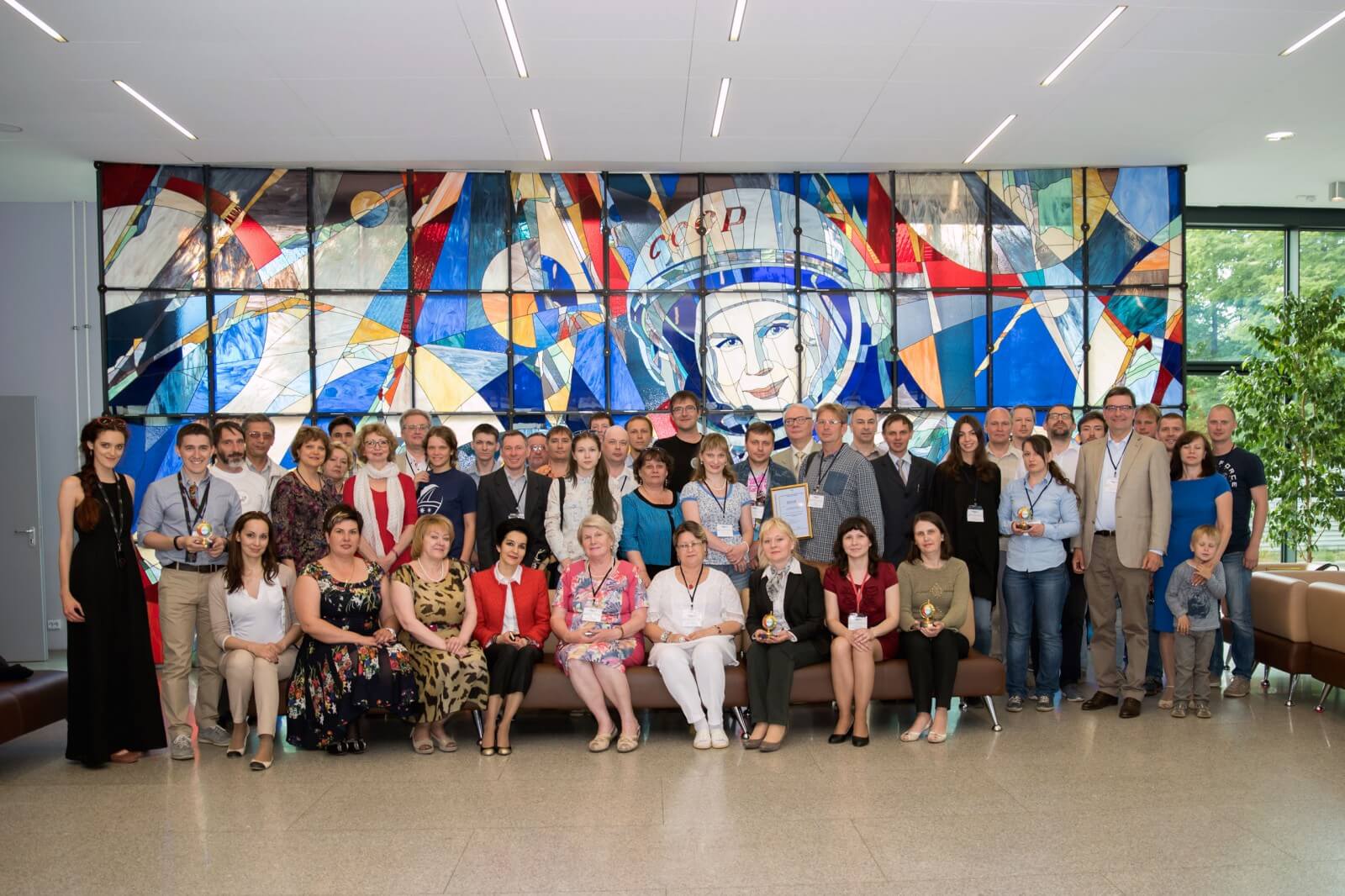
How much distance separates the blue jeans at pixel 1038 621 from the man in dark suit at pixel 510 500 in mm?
2711

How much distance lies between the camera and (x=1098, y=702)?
6.11 m

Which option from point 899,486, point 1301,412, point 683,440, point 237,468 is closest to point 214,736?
point 237,468

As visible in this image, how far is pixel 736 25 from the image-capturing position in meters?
6.00

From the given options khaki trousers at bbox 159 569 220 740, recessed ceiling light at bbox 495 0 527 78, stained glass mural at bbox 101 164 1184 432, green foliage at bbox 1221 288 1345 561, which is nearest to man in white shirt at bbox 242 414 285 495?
khaki trousers at bbox 159 569 220 740

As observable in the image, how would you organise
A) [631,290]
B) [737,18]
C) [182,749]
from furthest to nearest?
1. [631,290]
2. [737,18]
3. [182,749]

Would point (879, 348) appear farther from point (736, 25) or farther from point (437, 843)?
point (437, 843)

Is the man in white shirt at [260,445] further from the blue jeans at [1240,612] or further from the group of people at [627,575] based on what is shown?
the blue jeans at [1240,612]

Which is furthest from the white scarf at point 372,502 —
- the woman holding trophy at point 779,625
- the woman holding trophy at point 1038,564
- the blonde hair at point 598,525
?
the woman holding trophy at point 1038,564

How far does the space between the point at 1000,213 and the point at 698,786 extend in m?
6.04

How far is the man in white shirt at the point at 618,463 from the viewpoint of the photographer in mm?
6254

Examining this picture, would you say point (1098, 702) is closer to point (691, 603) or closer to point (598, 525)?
point (691, 603)

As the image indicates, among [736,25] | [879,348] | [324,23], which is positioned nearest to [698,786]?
[736,25]

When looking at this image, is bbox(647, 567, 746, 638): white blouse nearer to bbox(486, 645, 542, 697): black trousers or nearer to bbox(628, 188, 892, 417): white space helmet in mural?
bbox(486, 645, 542, 697): black trousers

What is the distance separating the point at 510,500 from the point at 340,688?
1.44 meters
